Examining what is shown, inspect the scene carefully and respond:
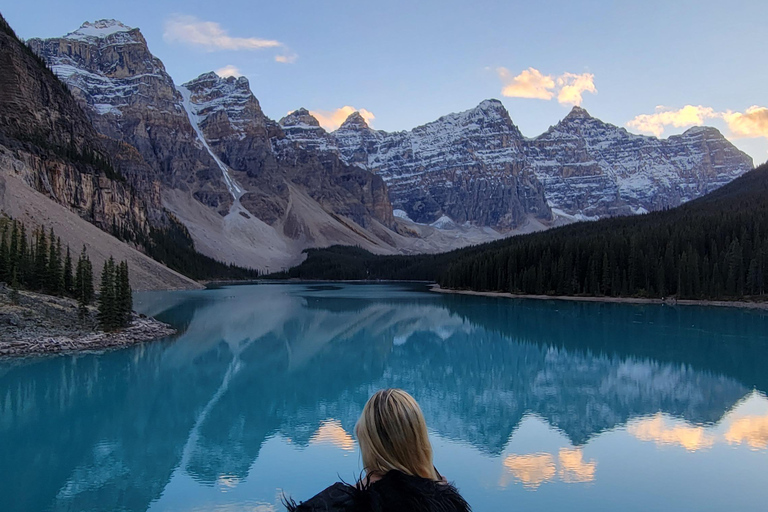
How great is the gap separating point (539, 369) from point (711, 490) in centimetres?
1428

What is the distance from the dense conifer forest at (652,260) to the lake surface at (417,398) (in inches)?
980

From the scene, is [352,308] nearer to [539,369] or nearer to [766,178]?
[539,369]

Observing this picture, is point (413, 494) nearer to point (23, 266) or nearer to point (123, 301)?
point (123, 301)

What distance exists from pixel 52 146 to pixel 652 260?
80363 millimetres

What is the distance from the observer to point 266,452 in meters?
14.1

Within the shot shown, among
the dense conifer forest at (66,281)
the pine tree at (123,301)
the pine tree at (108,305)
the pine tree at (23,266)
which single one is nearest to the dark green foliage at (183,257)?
the pine tree at (23,266)

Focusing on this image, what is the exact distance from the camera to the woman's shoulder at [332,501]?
2.95 meters

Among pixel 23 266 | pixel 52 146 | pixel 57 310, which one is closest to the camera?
pixel 57 310

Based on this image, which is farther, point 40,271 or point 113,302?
point 40,271

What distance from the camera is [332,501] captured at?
2.98 meters

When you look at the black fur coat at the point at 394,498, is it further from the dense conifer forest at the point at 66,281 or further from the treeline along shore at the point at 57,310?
the dense conifer forest at the point at 66,281

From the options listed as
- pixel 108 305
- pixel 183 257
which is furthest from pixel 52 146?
pixel 108 305

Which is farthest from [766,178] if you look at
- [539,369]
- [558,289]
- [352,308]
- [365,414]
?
[365,414]

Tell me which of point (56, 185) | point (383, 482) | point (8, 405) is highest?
point (56, 185)
